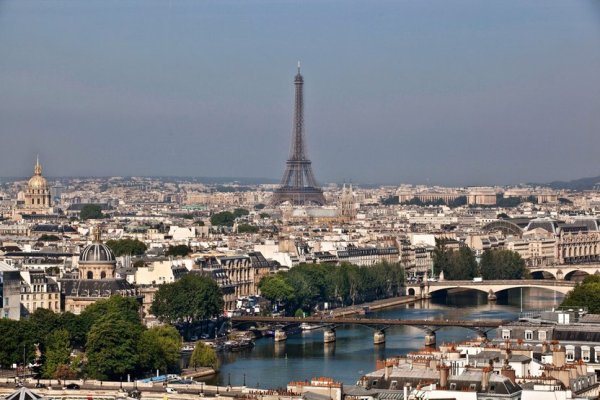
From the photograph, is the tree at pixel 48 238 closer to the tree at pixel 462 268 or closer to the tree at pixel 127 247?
the tree at pixel 127 247

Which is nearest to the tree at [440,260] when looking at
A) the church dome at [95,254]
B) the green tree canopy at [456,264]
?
the green tree canopy at [456,264]

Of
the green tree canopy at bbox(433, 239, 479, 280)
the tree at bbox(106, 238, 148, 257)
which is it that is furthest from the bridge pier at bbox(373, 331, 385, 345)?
the green tree canopy at bbox(433, 239, 479, 280)

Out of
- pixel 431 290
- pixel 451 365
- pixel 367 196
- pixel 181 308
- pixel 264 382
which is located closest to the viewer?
pixel 451 365

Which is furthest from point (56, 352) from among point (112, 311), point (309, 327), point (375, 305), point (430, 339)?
point (375, 305)

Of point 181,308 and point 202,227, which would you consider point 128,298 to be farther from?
point 202,227

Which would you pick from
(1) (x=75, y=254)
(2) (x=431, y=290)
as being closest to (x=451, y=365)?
(1) (x=75, y=254)

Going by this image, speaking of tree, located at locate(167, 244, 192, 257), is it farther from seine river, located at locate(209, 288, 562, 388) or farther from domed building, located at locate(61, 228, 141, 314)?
domed building, located at locate(61, 228, 141, 314)
